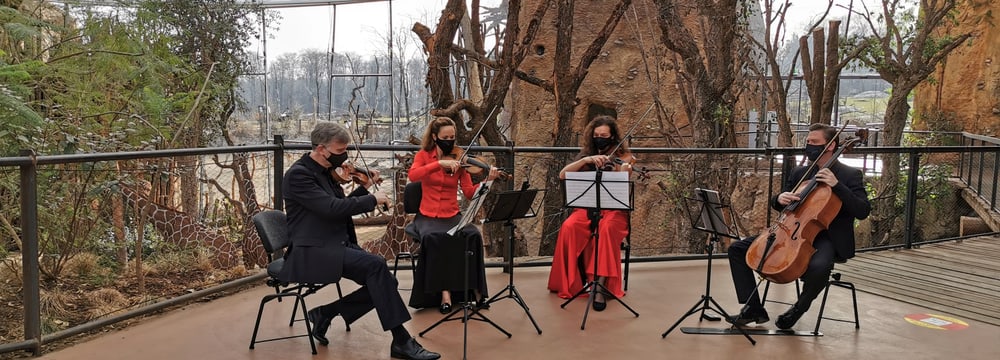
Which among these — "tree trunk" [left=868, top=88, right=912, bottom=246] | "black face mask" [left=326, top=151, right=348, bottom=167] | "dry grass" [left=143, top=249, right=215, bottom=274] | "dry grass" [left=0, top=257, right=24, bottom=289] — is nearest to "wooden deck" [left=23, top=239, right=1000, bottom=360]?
"dry grass" [left=143, top=249, right=215, bottom=274]

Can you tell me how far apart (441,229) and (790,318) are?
2.34 m

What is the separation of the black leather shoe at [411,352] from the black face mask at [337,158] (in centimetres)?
106

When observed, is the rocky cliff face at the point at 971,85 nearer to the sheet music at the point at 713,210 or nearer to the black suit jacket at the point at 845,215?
the black suit jacket at the point at 845,215

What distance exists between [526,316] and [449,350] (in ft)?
2.94

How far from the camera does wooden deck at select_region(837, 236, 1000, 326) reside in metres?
5.63

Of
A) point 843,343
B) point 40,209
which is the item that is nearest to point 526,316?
point 843,343

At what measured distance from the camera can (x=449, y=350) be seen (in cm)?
448

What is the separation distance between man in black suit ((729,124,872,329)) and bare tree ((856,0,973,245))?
767 centimetres

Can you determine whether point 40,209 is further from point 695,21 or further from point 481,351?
point 695,21

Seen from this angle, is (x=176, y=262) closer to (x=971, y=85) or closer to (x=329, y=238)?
(x=329, y=238)

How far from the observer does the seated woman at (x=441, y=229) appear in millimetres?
5121

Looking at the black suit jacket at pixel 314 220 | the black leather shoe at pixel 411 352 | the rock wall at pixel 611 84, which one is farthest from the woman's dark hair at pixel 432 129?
the rock wall at pixel 611 84

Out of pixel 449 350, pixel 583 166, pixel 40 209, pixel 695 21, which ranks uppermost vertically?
pixel 695 21

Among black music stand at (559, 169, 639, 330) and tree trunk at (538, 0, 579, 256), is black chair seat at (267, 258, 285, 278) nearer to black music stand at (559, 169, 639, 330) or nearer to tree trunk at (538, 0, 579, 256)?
black music stand at (559, 169, 639, 330)
